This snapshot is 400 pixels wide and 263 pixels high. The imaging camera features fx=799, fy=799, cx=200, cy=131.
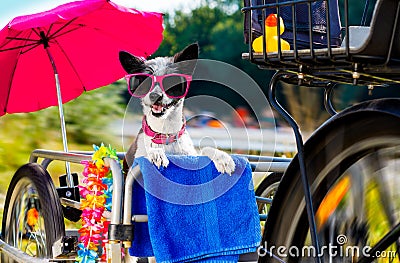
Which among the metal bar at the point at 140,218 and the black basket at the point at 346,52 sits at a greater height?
the black basket at the point at 346,52

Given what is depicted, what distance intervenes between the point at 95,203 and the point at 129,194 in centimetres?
39

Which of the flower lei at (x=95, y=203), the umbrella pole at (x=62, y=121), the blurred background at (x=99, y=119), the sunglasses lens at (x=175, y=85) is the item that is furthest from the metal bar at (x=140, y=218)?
the blurred background at (x=99, y=119)

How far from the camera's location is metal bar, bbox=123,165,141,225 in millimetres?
3117

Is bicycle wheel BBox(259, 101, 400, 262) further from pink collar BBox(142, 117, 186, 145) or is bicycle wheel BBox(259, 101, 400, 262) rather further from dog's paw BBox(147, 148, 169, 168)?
pink collar BBox(142, 117, 186, 145)

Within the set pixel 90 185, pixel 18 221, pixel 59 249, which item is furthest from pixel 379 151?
pixel 18 221

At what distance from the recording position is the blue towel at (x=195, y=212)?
10.1ft

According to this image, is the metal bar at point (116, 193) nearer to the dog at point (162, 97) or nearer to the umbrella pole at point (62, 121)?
the dog at point (162, 97)

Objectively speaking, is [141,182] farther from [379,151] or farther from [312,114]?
[312,114]

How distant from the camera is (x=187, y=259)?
10.2ft

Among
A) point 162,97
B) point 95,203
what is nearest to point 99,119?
point 162,97

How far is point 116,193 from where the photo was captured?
125 inches

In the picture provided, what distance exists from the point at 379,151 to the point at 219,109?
122cm

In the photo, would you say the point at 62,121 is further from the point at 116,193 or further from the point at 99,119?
the point at 99,119

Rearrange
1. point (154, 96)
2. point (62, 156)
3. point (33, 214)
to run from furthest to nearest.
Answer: point (33, 214)
point (62, 156)
point (154, 96)
